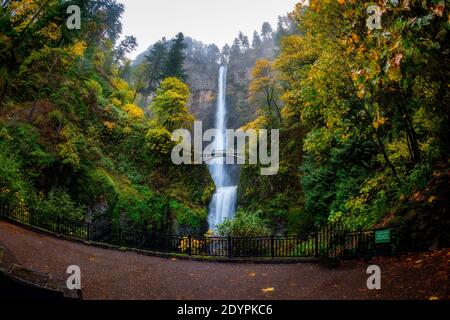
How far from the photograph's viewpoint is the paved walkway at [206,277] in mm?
8117

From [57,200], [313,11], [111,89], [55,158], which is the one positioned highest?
[111,89]

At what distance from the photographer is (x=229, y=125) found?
207ft

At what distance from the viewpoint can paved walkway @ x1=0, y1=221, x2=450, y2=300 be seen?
812 centimetres

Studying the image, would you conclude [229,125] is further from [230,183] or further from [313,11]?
[313,11]

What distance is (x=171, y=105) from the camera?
1128 inches

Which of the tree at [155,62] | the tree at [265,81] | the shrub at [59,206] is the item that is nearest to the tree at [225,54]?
the tree at [155,62]

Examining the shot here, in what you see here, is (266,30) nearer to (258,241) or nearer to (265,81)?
(265,81)

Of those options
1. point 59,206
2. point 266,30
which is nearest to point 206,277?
point 59,206

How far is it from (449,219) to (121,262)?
11.6 metres

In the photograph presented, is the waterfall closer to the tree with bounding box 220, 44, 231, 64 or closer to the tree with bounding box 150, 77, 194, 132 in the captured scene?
the tree with bounding box 150, 77, 194, 132

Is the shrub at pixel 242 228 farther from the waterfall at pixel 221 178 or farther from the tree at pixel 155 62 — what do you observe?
the tree at pixel 155 62

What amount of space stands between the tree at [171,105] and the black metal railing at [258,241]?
1256cm

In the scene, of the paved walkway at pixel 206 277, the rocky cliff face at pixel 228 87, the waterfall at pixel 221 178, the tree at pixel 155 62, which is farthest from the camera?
the rocky cliff face at pixel 228 87
